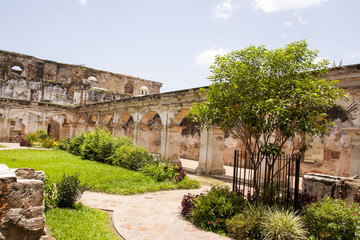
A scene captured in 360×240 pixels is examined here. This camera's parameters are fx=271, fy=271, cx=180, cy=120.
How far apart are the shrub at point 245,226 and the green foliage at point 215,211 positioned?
0.76 ft

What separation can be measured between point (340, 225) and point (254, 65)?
3060mm

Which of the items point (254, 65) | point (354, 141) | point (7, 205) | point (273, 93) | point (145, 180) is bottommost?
point (145, 180)

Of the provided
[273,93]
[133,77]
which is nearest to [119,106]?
[273,93]

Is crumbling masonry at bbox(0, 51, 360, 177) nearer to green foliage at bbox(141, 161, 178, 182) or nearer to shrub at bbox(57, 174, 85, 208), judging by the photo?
green foliage at bbox(141, 161, 178, 182)

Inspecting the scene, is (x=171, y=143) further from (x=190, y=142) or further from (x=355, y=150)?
(x=355, y=150)

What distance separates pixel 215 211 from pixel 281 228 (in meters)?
1.24

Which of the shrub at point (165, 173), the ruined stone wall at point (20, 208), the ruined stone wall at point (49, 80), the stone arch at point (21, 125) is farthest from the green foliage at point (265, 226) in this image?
the stone arch at point (21, 125)

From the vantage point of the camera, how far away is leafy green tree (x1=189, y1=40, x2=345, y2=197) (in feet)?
15.4

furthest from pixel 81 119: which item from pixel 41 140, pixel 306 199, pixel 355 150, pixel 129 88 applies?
pixel 306 199

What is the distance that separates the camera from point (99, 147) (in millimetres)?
12992

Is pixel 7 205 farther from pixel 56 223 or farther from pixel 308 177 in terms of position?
pixel 308 177

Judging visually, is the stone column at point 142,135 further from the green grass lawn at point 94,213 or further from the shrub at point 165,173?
the green grass lawn at point 94,213

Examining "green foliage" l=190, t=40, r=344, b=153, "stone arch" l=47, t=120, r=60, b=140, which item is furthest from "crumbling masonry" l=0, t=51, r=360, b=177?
"green foliage" l=190, t=40, r=344, b=153

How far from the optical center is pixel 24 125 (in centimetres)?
2597
